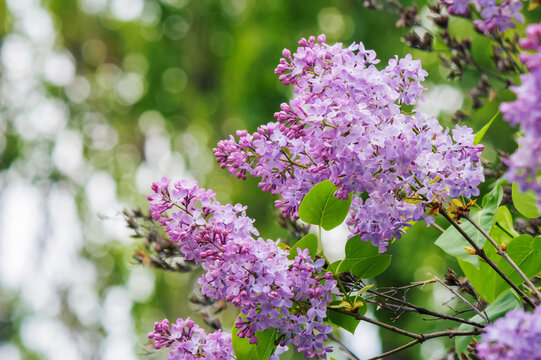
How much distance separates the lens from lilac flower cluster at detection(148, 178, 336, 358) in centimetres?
112

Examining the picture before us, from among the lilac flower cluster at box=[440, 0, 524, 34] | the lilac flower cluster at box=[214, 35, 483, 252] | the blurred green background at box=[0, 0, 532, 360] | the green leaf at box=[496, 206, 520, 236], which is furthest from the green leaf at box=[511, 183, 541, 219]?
the blurred green background at box=[0, 0, 532, 360]

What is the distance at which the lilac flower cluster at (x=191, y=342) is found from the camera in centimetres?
126

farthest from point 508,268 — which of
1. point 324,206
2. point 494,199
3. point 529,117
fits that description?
point 529,117

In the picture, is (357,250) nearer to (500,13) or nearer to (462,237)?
(462,237)

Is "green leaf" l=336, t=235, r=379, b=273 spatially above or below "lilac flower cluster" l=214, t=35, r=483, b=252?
below

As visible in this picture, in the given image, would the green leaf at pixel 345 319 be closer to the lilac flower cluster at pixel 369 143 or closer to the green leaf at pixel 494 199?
the lilac flower cluster at pixel 369 143

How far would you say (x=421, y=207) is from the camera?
1146 mm

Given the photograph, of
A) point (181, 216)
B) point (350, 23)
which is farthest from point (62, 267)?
point (181, 216)

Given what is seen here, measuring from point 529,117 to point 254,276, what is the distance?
0.63 metres

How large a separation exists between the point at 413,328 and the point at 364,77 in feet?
16.5

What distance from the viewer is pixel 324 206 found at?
1.27 m

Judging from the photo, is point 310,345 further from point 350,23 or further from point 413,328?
point 350,23

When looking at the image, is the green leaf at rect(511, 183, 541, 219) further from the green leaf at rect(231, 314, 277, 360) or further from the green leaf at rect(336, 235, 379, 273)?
the green leaf at rect(231, 314, 277, 360)

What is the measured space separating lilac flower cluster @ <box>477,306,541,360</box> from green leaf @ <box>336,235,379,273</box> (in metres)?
0.56
